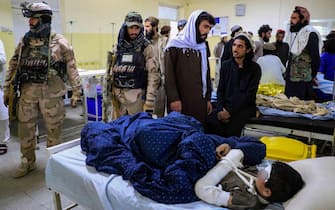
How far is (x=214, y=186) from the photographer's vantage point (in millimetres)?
1259

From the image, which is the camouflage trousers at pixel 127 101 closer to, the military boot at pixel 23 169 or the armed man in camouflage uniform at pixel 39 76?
the armed man in camouflage uniform at pixel 39 76

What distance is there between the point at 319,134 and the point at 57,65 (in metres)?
2.34

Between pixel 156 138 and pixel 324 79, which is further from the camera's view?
pixel 324 79

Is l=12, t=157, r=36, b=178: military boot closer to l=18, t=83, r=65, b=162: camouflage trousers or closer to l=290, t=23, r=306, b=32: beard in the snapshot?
l=18, t=83, r=65, b=162: camouflage trousers

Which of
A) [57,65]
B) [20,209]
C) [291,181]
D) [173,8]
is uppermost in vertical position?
[173,8]

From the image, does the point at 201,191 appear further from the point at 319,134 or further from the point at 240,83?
the point at 319,134

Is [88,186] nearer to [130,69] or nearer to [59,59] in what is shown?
[130,69]

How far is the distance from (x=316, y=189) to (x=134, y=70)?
159cm

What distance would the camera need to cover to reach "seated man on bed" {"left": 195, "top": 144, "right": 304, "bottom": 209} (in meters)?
1.18

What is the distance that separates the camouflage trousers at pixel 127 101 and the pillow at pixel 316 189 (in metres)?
1.43

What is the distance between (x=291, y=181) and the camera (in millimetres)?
1191

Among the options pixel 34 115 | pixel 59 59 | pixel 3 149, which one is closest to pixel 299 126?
pixel 59 59

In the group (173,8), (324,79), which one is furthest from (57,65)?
(173,8)

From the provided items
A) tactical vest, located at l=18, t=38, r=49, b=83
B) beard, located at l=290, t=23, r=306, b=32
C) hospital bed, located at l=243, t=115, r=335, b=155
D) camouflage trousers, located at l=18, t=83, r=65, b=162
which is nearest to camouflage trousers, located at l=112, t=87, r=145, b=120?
camouflage trousers, located at l=18, t=83, r=65, b=162
